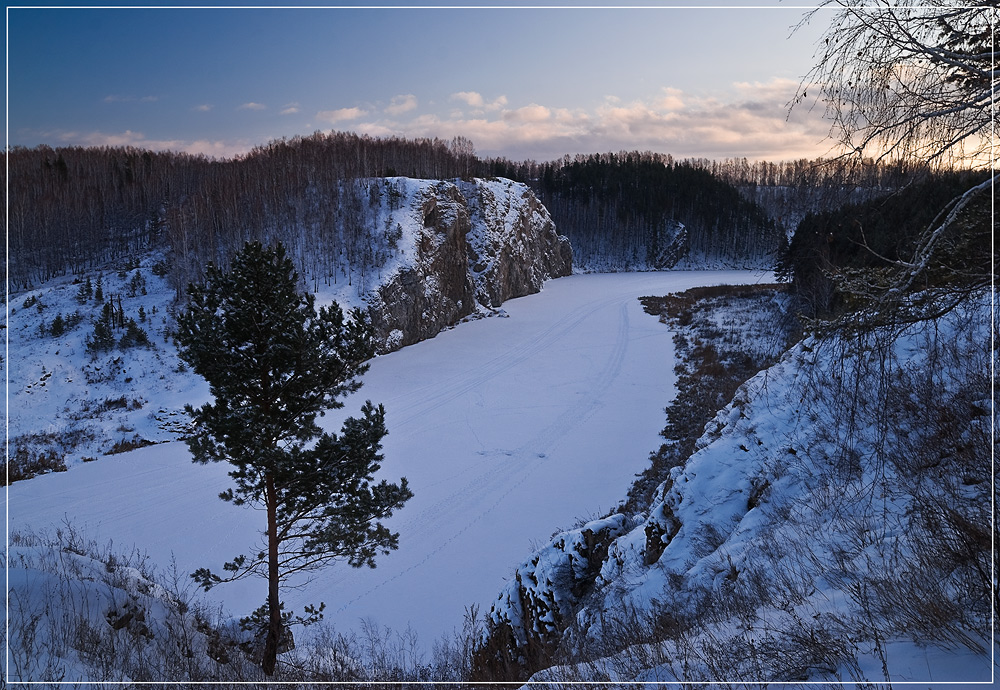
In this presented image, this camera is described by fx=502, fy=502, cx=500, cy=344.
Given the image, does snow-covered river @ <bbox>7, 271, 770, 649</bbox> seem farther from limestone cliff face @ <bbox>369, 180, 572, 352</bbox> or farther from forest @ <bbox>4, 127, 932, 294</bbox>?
forest @ <bbox>4, 127, 932, 294</bbox>

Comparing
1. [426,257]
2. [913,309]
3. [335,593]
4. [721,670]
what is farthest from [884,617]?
[426,257]

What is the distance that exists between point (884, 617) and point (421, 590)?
8902 millimetres

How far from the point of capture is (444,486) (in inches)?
575

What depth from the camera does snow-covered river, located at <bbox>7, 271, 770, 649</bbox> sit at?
1082 cm

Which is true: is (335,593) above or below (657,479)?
below

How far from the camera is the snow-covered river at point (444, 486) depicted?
426 inches

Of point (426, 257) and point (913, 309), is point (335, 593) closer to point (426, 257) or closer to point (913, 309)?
A: point (913, 309)

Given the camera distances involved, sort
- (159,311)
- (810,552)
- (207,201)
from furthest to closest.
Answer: (207,201) < (159,311) < (810,552)

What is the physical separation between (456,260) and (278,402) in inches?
1293

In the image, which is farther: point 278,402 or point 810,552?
point 278,402

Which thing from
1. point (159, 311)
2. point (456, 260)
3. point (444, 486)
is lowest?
point (444, 486)

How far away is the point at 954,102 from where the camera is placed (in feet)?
9.89

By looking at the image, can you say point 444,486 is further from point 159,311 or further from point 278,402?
point 159,311

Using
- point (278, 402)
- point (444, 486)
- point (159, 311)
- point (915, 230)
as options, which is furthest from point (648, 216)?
point (915, 230)
